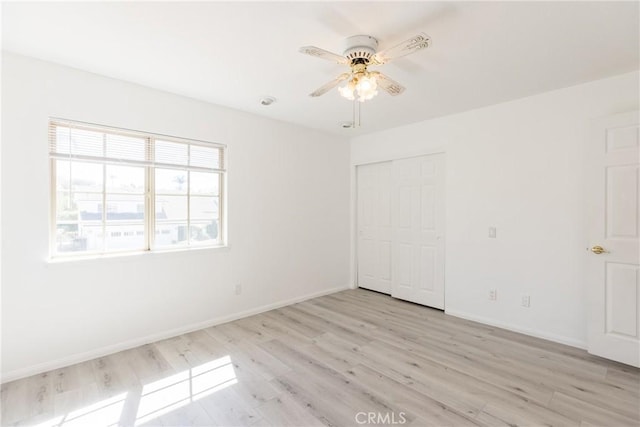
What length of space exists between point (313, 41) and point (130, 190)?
2.25m

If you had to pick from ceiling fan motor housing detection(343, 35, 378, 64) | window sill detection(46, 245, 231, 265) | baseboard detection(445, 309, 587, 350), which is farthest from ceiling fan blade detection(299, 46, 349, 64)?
baseboard detection(445, 309, 587, 350)

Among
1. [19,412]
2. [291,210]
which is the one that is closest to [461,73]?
[291,210]

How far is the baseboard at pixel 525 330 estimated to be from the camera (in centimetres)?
292

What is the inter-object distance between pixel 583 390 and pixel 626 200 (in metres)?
1.61

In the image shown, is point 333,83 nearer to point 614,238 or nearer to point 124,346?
point 614,238

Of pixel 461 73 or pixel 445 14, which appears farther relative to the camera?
pixel 461 73

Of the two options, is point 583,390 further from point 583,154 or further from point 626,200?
point 583,154

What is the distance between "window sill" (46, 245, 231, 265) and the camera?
2.58 m

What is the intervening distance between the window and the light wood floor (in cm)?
108

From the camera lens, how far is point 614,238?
2611 mm

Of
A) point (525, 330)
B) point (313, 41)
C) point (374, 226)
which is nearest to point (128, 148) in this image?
point (313, 41)

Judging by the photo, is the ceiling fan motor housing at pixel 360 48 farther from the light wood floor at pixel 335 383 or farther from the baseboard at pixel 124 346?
the baseboard at pixel 124 346

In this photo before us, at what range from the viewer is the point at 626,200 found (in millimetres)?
2562

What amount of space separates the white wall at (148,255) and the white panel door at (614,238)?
3101 millimetres
